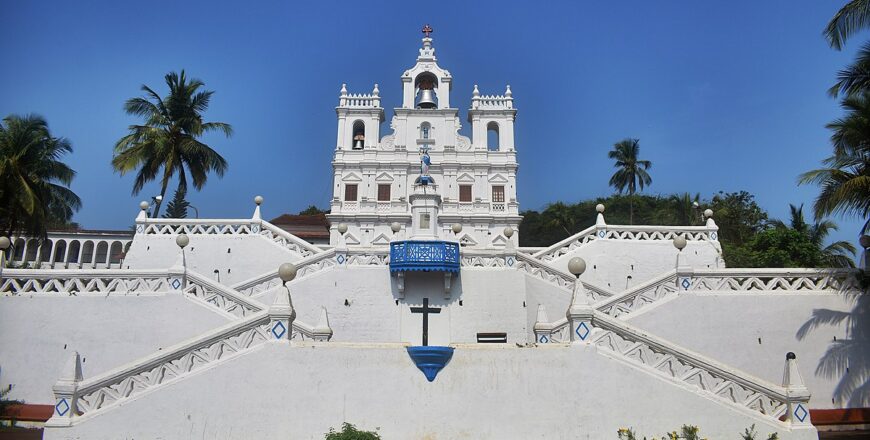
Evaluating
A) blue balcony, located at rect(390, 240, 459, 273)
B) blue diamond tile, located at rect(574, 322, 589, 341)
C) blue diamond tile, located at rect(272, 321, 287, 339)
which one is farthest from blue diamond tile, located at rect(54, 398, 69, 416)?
blue balcony, located at rect(390, 240, 459, 273)

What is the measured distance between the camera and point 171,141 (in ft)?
103

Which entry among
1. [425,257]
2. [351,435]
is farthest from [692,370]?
[425,257]

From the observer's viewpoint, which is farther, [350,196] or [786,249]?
[350,196]

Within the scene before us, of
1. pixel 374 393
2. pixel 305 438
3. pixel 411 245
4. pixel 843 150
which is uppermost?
pixel 843 150

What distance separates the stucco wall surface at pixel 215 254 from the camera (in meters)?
24.4

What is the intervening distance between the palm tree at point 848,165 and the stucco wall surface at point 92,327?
17087mm

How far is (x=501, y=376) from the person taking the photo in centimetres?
1157

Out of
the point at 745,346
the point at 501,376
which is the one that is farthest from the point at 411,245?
the point at 745,346

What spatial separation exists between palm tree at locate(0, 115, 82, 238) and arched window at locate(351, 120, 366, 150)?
77.5ft

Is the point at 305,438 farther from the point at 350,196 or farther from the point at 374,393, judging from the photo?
the point at 350,196

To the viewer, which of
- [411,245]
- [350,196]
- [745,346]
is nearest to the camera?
[745,346]

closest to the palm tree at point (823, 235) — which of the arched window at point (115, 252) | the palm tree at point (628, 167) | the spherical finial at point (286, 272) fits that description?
the palm tree at point (628, 167)

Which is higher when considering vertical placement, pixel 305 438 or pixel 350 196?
pixel 350 196

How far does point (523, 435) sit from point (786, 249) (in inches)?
992
